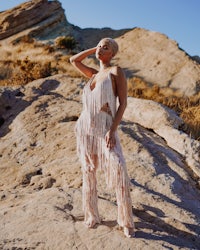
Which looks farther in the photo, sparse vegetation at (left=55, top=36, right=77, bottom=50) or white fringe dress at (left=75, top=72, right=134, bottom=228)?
sparse vegetation at (left=55, top=36, right=77, bottom=50)

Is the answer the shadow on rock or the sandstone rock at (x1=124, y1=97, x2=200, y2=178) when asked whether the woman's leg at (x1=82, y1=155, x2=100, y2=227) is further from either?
the shadow on rock

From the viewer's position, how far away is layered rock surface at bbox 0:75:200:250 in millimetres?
4164

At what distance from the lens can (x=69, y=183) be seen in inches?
228

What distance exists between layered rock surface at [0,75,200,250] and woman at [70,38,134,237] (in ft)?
1.11

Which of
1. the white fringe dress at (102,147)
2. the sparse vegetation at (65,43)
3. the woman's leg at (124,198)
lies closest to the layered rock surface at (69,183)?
the woman's leg at (124,198)

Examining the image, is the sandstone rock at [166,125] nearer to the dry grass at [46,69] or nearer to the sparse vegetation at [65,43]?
the dry grass at [46,69]

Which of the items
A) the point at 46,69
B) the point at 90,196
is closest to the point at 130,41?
the point at 46,69

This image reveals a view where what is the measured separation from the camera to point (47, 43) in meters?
21.8

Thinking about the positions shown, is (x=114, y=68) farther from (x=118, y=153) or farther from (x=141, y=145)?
(x=141, y=145)

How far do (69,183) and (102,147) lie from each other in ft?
5.84

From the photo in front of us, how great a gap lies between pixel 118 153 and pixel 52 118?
12.0 ft

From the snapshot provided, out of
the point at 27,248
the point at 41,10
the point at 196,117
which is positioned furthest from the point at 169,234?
the point at 41,10

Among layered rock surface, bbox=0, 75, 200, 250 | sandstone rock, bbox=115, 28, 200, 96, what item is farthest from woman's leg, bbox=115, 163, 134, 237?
sandstone rock, bbox=115, 28, 200, 96

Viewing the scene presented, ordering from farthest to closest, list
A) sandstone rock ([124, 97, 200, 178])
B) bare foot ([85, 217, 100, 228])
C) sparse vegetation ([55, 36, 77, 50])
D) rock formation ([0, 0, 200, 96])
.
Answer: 1. sparse vegetation ([55, 36, 77, 50])
2. rock formation ([0, 0, 200, 96])
3. sandstone rock ([124, 97, 200, 178])
4. bare foot ([85, 217, 100, 228])
